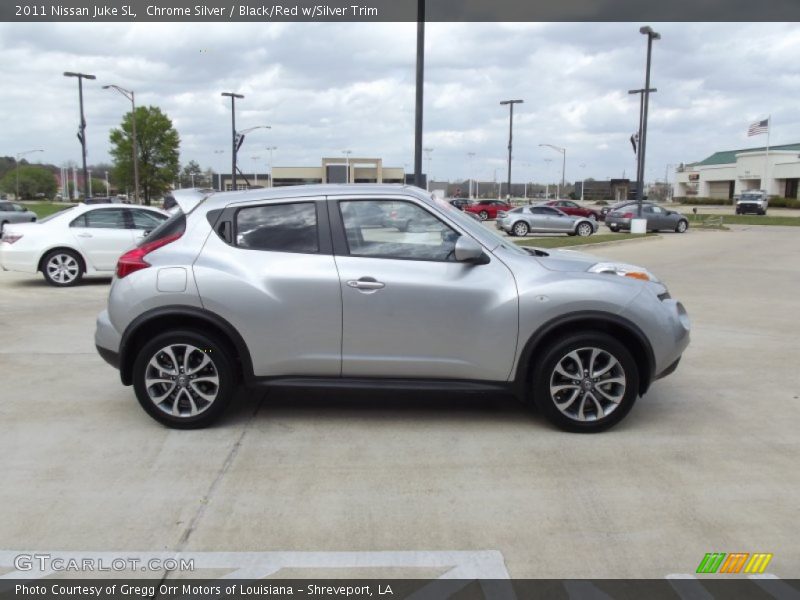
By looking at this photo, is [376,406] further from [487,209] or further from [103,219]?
[487,209]

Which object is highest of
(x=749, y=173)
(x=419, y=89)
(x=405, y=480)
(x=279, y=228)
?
(x=749, y=173)

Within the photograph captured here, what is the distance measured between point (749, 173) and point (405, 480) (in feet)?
313

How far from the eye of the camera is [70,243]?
12352 millimetres

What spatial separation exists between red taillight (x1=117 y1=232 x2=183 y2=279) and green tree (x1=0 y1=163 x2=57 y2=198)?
11274cm

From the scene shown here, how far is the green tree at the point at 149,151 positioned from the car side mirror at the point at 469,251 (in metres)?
64.6

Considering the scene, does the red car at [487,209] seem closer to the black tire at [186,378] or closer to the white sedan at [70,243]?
the white sedan at [70,243]

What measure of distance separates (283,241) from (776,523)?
3.51 metres

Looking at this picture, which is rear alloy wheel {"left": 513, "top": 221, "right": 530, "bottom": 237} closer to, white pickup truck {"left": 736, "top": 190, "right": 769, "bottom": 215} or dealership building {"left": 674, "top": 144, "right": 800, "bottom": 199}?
white pickup truck {"left": 736, "top": 190, "right": 769, "bottom": 215}

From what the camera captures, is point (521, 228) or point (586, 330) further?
point (521, 228)

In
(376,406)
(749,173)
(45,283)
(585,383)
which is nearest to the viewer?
(585,383)

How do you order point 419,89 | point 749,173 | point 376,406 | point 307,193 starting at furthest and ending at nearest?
1. point 749,173
2. point 419,89
3. point 376,406
4. point 307,193

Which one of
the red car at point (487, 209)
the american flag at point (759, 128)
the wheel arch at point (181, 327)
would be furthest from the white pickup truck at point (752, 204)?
the wheel arch at point (181, 327)

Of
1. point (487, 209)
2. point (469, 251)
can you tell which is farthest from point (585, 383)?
point (487, 209)

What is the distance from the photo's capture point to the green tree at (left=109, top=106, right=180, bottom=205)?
6391 centimetres
